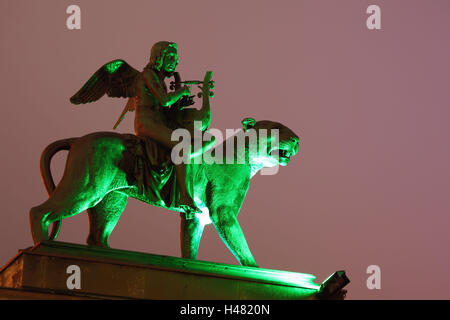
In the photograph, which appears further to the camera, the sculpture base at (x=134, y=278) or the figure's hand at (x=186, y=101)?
the figure's hand at (x=186, y=101)

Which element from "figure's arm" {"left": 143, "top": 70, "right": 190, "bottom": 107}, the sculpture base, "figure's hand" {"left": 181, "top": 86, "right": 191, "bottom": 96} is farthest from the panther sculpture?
"figure's hand" {"left": 181, "top": 86, "right": 191, "bottom": 96}

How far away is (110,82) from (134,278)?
2838mm

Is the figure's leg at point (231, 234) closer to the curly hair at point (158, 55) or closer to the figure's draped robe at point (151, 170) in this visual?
the figure's draped robe at point (151, 170)

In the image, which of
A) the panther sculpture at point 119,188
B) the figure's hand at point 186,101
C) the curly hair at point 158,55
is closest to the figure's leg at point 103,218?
the panther sculpture at point 119,188

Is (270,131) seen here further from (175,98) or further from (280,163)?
(175,98)

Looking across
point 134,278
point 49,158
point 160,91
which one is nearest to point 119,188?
point 49,158

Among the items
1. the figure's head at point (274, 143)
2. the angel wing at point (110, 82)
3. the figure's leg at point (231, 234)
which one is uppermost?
the angel wing at point (110, 82)

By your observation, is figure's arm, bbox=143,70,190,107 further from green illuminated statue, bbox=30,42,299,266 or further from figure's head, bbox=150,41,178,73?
figure's head, bbox=150,41,178,73

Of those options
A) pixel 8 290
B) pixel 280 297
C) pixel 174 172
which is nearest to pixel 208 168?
pixel 174 172

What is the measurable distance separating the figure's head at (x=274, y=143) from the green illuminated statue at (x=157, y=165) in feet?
0.04

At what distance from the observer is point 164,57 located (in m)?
10.6

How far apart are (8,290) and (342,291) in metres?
3.75

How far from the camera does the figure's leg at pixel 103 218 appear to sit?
34.2ft

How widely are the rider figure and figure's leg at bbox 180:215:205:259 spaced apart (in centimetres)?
62
